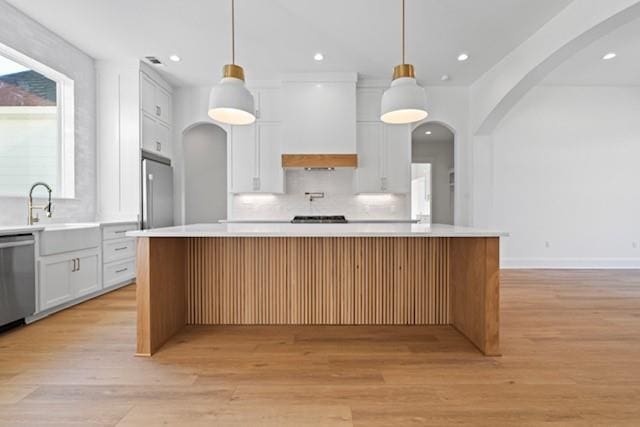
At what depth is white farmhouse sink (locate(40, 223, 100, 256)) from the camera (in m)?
2.89

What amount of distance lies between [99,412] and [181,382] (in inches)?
15.1

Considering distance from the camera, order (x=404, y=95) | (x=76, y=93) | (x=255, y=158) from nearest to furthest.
Answer: (x=404, y=95)
(x=76, y=93)
(x=255, y=158)

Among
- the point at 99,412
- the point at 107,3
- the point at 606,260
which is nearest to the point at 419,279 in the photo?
the point at 99,412

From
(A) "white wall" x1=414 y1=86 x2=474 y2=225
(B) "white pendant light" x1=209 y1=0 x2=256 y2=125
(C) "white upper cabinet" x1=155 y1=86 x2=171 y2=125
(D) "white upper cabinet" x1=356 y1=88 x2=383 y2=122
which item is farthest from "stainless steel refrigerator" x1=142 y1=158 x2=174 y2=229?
(A) "white wall" x1=414 y1=86 x2=474 y2=225

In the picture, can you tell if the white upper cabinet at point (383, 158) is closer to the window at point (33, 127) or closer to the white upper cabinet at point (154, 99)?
the white upper cabinet at point (154, 99)

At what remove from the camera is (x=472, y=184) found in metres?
5.20

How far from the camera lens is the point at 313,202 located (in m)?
5.34

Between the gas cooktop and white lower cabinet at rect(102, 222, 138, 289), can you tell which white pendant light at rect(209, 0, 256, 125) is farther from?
the gas cooktop

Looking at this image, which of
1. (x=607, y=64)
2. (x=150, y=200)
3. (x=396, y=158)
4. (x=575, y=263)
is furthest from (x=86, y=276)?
(x=607, y=64)

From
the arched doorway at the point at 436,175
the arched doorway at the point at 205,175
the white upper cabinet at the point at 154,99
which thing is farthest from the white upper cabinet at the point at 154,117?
the arched doorway at the point at 436,175

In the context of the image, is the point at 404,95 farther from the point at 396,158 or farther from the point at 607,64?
the point at 607,64

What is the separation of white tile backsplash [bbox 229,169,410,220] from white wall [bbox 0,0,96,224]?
2005 millimetres

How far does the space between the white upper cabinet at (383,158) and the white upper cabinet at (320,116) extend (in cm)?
34

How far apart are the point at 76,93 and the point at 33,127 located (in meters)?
0.70
